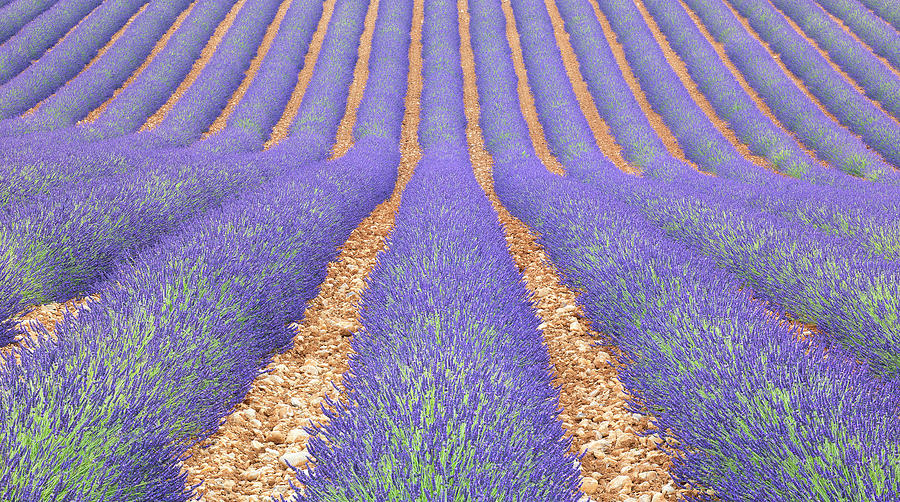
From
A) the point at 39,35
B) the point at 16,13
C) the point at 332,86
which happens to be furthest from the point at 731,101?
the point at 16,13

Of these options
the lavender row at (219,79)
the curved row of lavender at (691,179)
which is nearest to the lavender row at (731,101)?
the curved row of lavender at (691,179)

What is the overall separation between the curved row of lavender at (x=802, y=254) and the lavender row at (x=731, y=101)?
2556mm

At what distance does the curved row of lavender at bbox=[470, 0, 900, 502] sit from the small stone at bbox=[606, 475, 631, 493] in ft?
0.62

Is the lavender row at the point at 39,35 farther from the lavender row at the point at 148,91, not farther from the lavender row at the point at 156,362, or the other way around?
the lavender row at the point at 156,362

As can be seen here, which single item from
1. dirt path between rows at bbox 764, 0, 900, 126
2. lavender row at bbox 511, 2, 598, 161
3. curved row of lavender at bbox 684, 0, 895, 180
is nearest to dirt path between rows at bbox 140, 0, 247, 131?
lavender row at bbox 511, 2, 598, 161

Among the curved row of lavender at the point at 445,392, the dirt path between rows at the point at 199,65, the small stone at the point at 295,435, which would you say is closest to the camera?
the curved row of lavender at the point at 445,392

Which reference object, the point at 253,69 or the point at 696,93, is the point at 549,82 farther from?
the point at 253,69

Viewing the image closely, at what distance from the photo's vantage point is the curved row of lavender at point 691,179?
14.2 ft

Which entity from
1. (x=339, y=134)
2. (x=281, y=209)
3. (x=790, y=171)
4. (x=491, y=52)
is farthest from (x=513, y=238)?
(x=491, y=52)

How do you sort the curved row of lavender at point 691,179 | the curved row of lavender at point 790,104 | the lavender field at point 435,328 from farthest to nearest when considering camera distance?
the curved row of lavender at point 790,104
the curved row of lavender at point 691,179
the lavender field at point 435,328

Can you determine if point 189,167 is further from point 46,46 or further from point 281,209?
point 46,46

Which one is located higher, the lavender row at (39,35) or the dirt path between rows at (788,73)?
the lavender row at (39,35)

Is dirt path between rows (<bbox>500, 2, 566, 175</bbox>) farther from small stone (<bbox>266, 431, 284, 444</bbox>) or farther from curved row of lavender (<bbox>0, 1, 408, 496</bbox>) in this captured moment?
small stone (<bbox>266, 431, 284, 444</bbox>)

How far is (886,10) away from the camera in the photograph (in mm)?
14219
